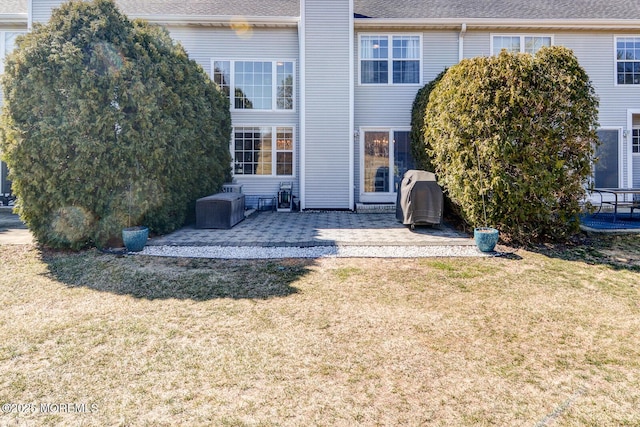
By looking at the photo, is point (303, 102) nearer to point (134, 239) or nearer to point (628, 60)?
point (134, 239)

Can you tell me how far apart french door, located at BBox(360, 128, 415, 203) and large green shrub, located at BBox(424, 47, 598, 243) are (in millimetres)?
4853

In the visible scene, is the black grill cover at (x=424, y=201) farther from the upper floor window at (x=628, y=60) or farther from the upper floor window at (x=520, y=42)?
the upper floor window at (x=628, y=60)

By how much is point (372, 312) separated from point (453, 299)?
3.51ft

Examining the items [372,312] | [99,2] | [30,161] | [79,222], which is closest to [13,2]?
[99,2]

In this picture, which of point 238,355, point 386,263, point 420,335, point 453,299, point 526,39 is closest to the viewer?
point 238,355

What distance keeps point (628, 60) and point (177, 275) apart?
14.9m

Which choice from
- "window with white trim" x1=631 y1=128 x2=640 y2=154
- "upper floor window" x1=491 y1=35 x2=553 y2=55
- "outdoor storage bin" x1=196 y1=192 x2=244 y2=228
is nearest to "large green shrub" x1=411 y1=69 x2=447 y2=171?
"upper floor window" x1=491 y1=35 x2=553 y2=55

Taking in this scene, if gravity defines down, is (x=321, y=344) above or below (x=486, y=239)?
below

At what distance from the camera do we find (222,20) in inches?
428

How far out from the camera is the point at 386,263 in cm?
546

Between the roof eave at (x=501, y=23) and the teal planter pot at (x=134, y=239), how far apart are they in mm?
8886

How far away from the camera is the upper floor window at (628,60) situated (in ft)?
37.3

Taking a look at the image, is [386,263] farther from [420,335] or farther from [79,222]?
[79,222]

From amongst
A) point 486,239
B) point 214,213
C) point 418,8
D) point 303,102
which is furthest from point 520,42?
point 214,213
